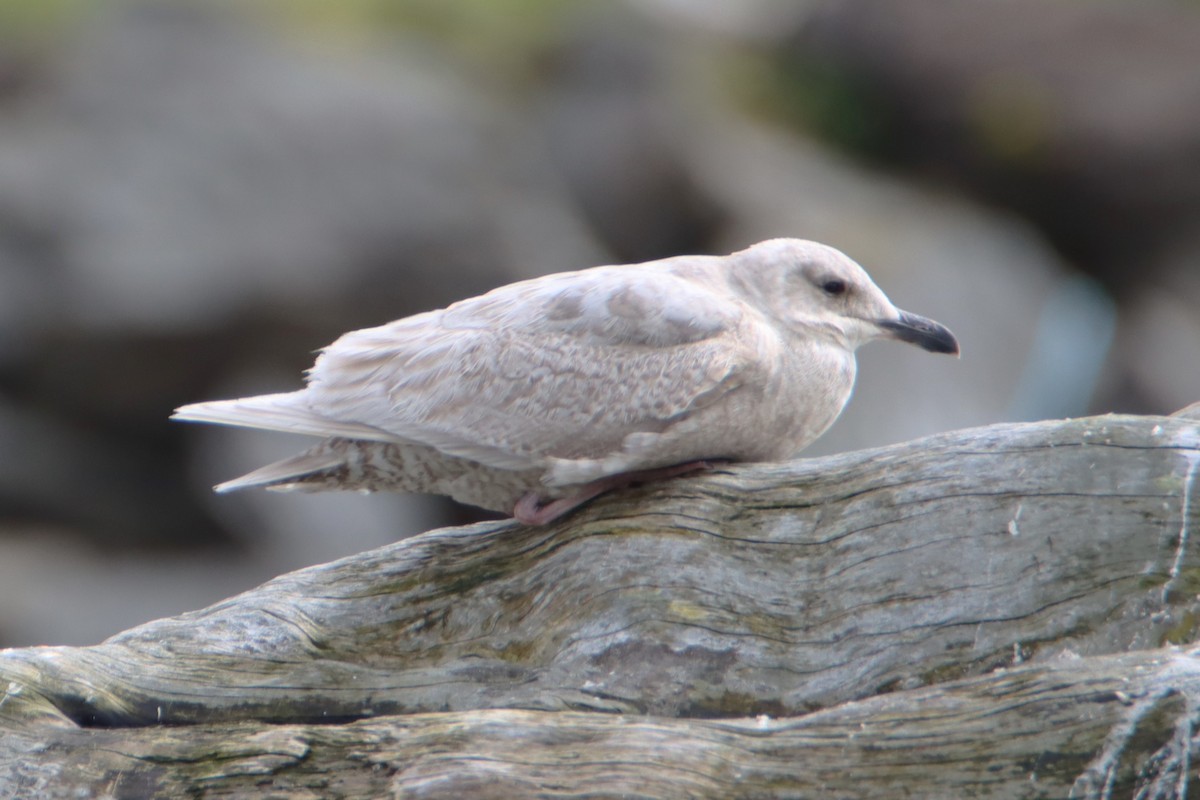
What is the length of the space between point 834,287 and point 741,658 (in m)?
1.52

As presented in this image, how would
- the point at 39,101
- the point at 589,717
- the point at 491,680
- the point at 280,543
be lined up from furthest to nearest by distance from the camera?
the point at 39,101, the point at 280,543, the point at 491,680, the point at 589,717

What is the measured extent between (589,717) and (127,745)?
1292 millimetres

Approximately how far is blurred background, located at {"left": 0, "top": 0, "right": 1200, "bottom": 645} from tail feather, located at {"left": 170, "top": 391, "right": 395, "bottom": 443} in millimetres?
6133

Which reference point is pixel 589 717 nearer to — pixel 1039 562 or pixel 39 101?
pixel 1039 562

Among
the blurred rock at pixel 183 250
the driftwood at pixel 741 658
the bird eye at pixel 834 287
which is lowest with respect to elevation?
the driftwood at pixel 741 658

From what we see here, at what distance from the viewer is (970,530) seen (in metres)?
3.64

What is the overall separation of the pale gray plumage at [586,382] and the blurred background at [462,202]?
575 centimetres

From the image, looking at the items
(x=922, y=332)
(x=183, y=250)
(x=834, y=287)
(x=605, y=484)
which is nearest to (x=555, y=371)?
(x=605, y=484)

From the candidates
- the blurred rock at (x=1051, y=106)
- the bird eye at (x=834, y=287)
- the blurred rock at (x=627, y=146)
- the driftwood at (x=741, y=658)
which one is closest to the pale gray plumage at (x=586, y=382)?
the bird eye at (x=834, y=287)

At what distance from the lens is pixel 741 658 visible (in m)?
3.69

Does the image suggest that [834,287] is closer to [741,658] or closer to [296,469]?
[741,658]

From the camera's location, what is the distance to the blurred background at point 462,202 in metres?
10.9

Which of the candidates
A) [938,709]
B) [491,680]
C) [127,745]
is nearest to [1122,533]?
[938,709]

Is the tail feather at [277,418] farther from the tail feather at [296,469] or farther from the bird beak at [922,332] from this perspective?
the bird beak at [922,332]
